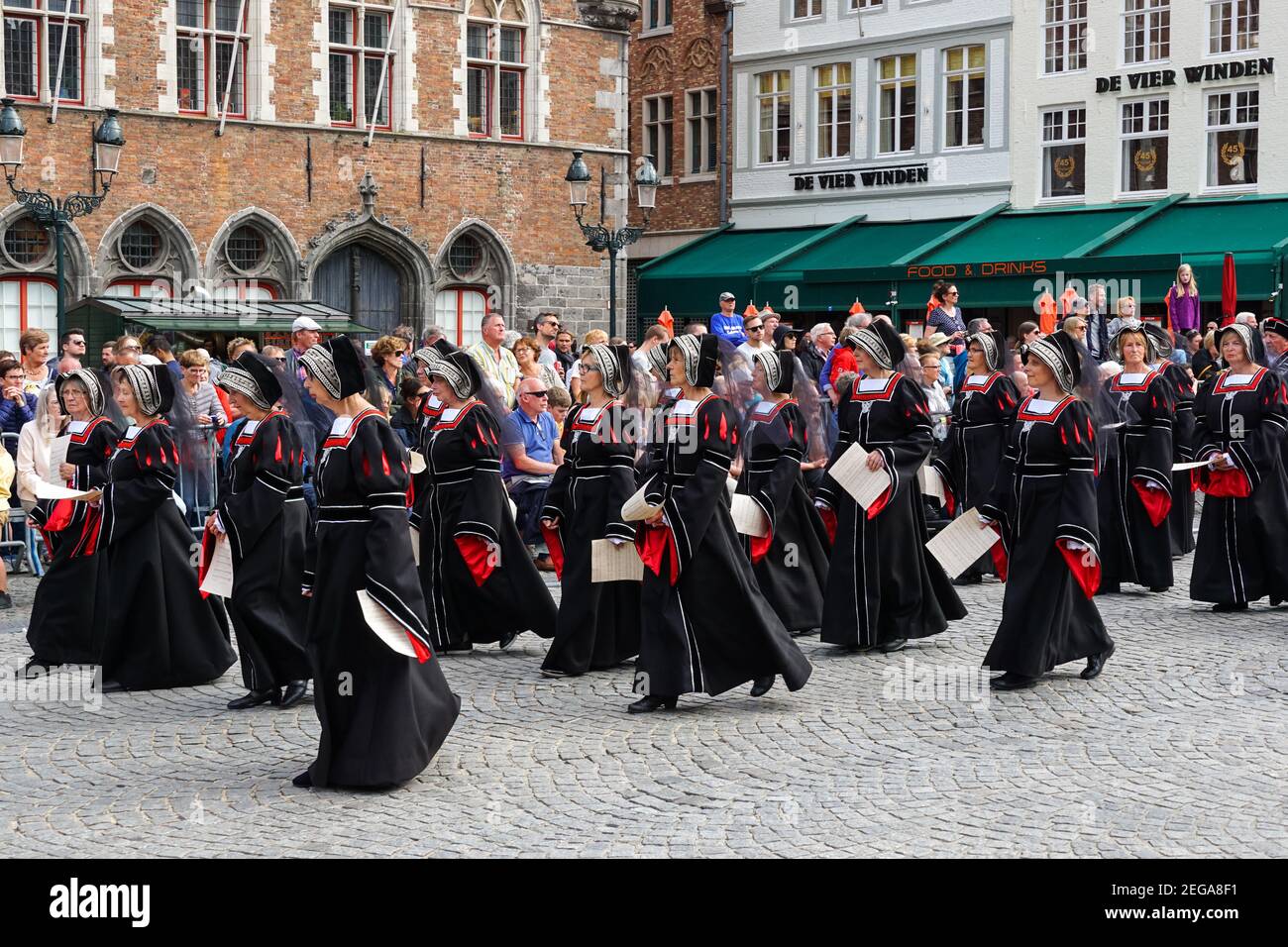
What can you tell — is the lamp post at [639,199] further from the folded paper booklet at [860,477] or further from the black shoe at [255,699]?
the black shoe at [255,699]

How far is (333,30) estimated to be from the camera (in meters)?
31.3

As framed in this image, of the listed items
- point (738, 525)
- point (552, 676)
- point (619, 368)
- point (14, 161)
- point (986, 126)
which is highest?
point (986, 126)

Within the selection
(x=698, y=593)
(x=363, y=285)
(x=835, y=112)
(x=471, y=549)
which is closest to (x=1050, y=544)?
(x=698, y=593)

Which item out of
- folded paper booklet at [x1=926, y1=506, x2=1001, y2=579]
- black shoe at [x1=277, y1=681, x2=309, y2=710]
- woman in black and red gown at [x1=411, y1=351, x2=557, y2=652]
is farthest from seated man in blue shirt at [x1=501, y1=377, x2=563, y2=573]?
black shoe at [x1=277, y1=681, x2=309, y2=710]

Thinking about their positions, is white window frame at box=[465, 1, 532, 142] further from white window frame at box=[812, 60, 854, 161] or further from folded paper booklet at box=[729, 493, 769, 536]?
folded paper booklet at box=[729, 493, 769, 536]

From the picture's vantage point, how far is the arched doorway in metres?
32.0

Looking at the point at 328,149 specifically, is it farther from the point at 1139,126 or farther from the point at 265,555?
the point at 265,555

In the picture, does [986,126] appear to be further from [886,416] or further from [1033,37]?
[886,416]

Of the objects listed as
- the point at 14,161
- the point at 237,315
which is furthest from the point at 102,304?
the point at 14,161

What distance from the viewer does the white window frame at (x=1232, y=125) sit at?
31.0 meters

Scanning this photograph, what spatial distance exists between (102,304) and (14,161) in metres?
3.97

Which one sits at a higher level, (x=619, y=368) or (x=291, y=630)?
(x=619, y=368)

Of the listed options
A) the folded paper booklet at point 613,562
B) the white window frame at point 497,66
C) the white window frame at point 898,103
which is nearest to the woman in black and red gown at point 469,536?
the folded paper booklet at point 613,562

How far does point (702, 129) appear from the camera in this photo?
39781 mm
